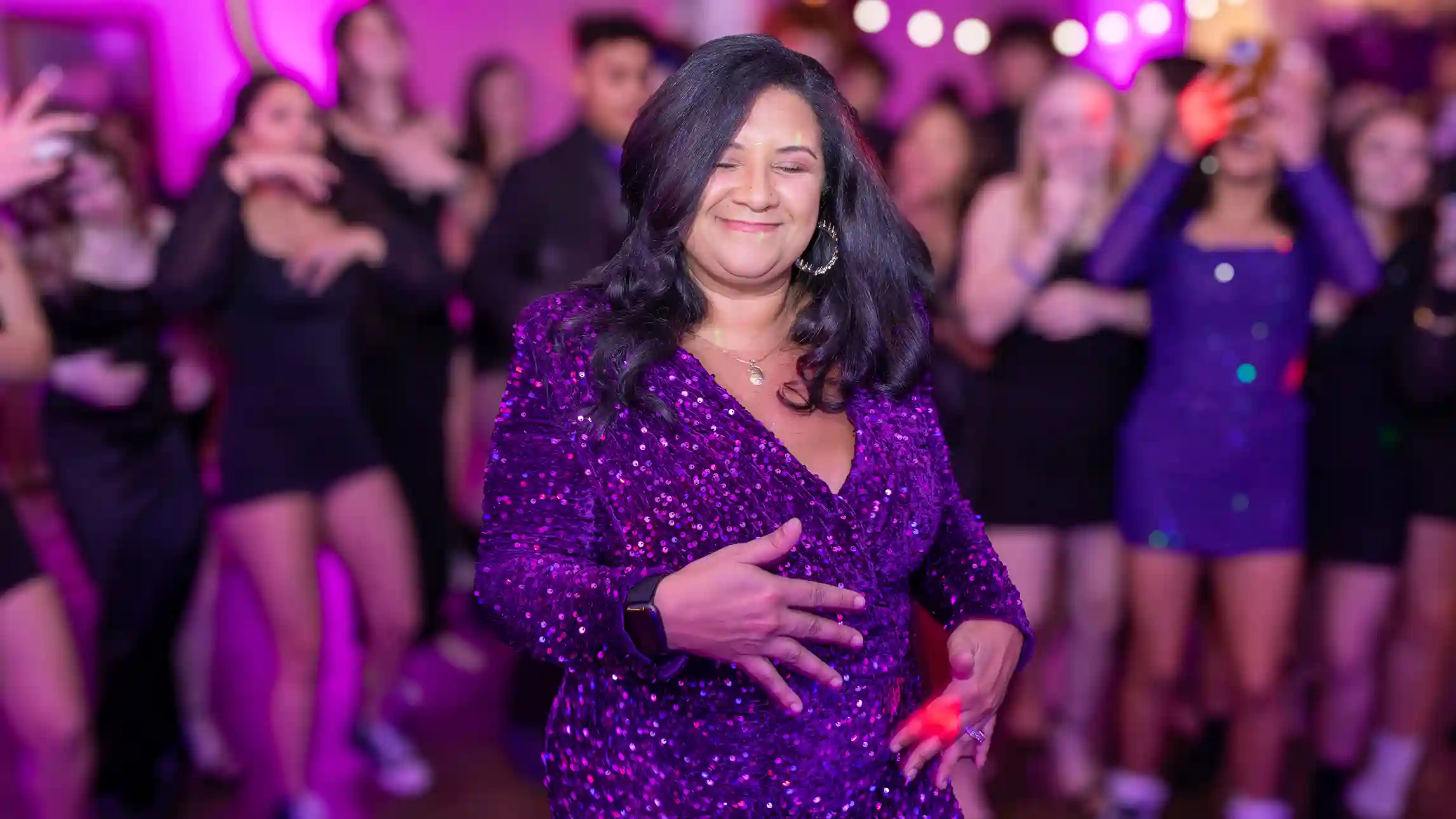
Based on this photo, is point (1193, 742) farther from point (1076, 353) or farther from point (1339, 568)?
point (1076, 353)

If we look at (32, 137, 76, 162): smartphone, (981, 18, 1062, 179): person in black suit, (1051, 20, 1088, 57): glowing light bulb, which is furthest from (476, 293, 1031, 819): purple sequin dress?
(1051, 20, 1088, 57): glowing light bulb

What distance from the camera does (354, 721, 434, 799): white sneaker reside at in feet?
11.5

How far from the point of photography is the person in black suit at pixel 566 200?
3752mm

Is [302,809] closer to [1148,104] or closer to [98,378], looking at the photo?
[98,378]

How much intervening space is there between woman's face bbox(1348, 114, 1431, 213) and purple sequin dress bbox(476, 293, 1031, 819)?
2.38 m

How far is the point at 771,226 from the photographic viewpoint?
1.47 metres

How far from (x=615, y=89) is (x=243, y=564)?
1.56 meters

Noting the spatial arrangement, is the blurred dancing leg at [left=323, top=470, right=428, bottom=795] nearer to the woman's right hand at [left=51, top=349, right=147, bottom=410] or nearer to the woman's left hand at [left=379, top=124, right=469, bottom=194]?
the woman's right hand at [left=51, top=349, right=147, bottom=410]

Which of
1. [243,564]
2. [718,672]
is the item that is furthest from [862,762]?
[243,564]

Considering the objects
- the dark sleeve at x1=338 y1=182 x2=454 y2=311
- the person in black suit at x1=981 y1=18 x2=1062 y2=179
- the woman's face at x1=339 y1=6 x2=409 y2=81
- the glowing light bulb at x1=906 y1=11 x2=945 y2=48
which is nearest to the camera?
the dark sleeve at x1=338 y1=182 x2=454 y2=311

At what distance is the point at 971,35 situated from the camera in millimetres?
7922

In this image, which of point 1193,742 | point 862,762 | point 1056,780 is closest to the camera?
point 862,762

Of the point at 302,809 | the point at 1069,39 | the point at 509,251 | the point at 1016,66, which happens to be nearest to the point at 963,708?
the point at 302,809

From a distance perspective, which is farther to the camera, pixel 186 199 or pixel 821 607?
pixel 186 199
